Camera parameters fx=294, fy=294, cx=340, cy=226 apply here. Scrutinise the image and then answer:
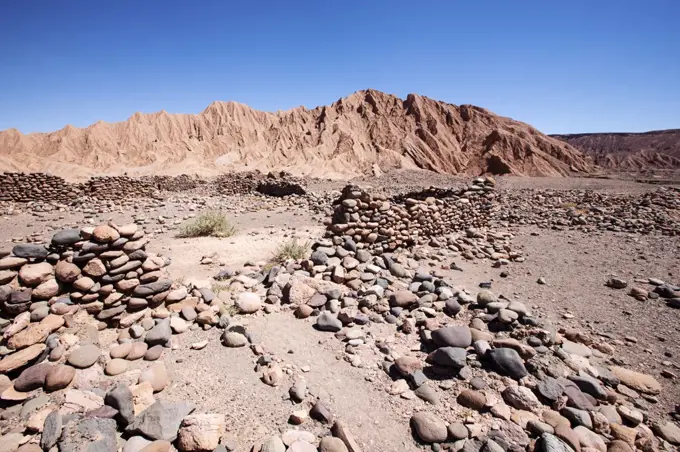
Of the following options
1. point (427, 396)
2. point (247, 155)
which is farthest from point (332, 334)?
point (247, 155)

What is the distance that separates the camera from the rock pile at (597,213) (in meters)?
10.2

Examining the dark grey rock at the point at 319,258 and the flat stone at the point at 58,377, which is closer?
the flat stone at the point at 58,377

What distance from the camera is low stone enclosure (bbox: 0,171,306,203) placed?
13.9 meters

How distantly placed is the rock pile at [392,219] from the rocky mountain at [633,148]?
196 feet

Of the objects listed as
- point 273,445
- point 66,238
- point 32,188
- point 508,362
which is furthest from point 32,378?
point 32,188

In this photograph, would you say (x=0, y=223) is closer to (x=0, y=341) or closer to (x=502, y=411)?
(x=0, y=341)

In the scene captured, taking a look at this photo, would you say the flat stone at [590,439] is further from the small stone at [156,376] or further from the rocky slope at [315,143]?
the rocky slope at [315,143]

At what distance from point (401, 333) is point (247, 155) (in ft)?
135

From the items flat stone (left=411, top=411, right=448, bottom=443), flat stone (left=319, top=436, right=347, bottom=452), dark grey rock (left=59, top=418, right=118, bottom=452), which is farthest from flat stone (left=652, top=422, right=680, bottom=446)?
dark grey rock (left=59, top=418, right=118, bottom=452)

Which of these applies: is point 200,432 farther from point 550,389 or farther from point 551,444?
point 550,389

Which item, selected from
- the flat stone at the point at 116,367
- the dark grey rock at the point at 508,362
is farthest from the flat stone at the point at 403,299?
the flat stone at the point at 116,367

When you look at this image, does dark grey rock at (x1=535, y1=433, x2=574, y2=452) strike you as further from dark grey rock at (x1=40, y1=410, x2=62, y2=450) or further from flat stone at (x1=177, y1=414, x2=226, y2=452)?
dark grey rock at (x1=40, y1=410, x2=62, y2=450)

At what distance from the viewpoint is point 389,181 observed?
99.4 ft

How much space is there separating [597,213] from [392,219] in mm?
10251
